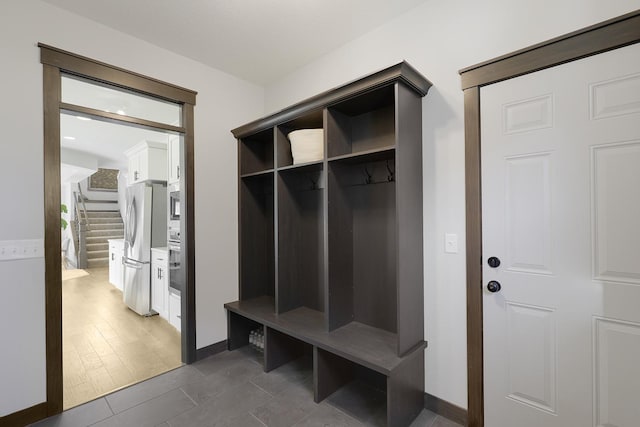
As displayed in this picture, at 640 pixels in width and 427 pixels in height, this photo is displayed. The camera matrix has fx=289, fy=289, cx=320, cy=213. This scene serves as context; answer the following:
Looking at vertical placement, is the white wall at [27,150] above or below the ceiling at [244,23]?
below

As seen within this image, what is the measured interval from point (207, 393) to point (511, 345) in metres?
2.11

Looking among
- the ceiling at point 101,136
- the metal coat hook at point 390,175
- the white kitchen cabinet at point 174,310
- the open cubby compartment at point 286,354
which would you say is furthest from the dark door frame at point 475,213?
the ceiling at point 101,136

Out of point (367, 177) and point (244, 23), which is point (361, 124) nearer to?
point (367, 177)

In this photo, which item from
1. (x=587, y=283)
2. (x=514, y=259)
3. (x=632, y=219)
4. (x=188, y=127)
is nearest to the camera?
(x=632, y=219)

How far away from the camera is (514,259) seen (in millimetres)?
1657

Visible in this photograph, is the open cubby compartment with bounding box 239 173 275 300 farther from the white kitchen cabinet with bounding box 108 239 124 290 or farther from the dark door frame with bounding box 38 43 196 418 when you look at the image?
the white kitchen cabinet with bounding box 108 239 124 290

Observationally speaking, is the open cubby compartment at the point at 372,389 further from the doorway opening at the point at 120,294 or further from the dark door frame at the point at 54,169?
the dark door frame at the point at 54,169

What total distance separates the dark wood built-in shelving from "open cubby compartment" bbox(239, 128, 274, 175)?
1 centimetres

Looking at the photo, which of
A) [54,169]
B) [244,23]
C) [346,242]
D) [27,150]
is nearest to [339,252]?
[346,242]

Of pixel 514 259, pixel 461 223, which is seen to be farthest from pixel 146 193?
pixel 514 259

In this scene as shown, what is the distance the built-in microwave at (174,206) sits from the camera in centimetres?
353

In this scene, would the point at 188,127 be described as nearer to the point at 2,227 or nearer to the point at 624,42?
the point at 2,227

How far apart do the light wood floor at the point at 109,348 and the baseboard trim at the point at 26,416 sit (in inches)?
6.7

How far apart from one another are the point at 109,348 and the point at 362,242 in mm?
2875
